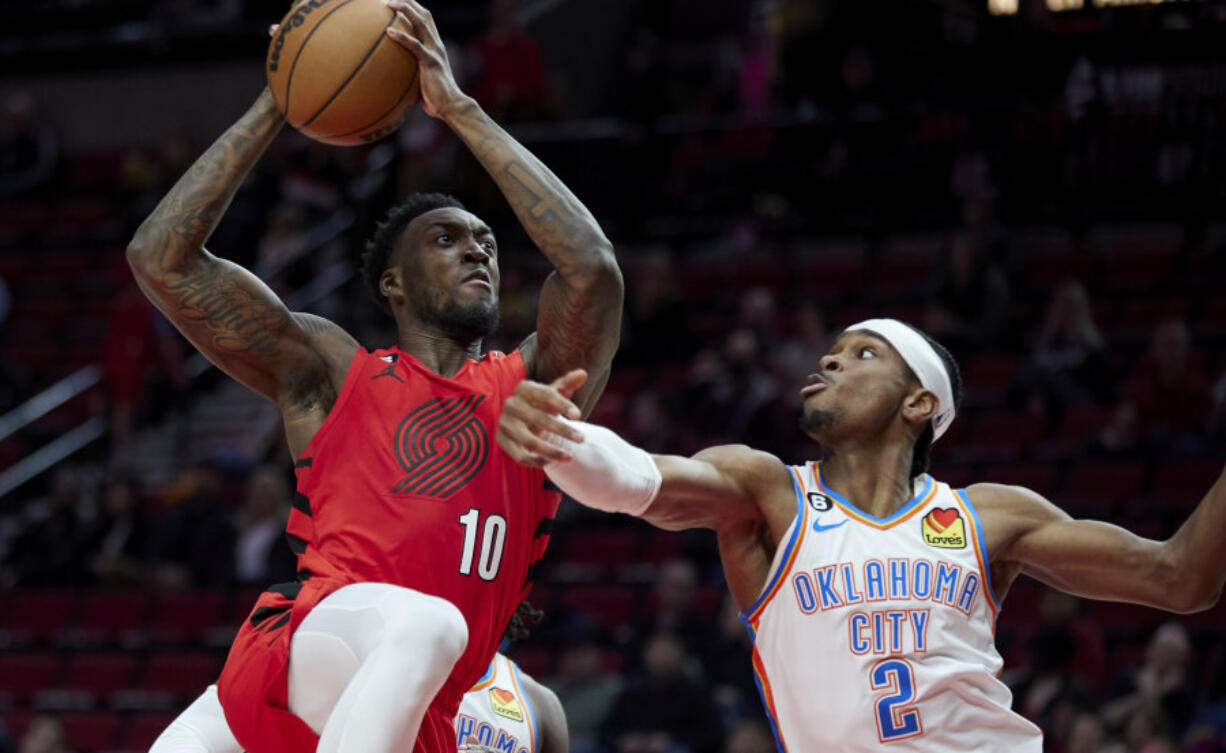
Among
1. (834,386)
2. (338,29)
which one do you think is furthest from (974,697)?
(338,29)

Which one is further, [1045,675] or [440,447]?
[1045,675]

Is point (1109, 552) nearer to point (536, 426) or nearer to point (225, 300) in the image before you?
point (536, 426)

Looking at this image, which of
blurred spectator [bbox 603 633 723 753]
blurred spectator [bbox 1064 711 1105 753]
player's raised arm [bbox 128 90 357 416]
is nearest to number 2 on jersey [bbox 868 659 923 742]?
player's raised arm [bbox 128 90 357 416]

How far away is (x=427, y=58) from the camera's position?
4867 millimetres

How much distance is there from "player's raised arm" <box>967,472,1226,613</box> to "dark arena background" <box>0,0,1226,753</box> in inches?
127

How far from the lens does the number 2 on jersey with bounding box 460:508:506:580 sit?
15.1 feet

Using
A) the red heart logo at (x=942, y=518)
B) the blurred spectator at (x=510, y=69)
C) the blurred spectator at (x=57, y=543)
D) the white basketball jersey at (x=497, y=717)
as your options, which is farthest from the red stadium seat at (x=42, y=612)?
the red heart logo at (x=942, y=518)

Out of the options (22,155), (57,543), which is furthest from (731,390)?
(22,155)

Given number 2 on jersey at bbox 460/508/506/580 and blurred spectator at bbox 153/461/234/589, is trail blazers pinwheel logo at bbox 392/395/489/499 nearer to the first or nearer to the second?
number 2 on jersey at bbox 460/508/506/580

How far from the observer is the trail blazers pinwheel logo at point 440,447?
462 cm

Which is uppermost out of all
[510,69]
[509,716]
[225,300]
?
[510,69]

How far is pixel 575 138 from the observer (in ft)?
47.9

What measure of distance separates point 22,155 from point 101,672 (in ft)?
31.1

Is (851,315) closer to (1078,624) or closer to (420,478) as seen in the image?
(1078,624)
